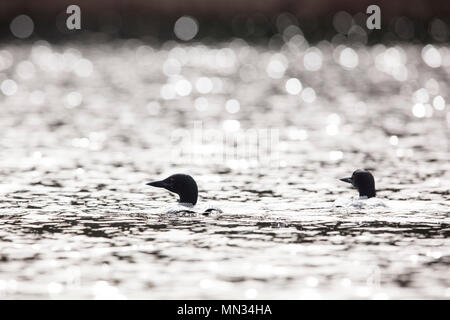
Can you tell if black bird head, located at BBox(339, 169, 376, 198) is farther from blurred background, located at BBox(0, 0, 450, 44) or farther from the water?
blurred background, located at BBox(0, 0, 450, 44)

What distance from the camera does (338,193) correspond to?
18547 mm

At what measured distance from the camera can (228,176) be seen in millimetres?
20688

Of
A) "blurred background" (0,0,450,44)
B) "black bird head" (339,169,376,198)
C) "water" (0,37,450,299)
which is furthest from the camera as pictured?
"blurred background" (0,0,450,44)

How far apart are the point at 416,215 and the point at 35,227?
5097 millimetres

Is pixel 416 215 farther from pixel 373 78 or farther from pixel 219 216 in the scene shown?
pixel 373 78

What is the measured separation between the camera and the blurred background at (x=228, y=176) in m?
12.0

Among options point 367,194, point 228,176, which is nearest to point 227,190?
point 228,176

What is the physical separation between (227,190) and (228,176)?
1963 millimetres

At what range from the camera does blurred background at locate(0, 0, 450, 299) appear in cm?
1205

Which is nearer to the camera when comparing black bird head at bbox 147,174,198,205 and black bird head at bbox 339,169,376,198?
black bird head at bbox 147,174,198,205

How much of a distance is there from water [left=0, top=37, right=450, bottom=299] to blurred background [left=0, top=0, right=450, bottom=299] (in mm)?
41

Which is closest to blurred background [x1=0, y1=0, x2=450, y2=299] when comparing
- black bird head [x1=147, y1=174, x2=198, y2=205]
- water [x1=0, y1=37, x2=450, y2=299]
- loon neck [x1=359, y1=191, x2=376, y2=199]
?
water [x1=0, y1=37, x2=450, y2=299]

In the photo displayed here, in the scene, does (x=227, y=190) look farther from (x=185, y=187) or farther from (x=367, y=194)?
(x=367, y=194)
